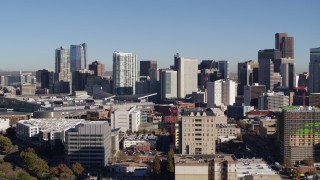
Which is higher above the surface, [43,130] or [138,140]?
[43,130]

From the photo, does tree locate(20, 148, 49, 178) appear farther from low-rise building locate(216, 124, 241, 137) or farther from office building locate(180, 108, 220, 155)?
low-rise building locate(216, 124, 241, 137)

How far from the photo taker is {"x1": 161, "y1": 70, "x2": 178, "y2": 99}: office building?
3825cm

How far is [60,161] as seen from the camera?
17.6 metres

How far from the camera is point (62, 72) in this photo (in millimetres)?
48719

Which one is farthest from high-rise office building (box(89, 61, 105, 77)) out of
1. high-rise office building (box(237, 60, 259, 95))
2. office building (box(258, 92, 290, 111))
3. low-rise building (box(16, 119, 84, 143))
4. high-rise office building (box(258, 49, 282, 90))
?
low-rise building (box(16, 119, 84, 143))

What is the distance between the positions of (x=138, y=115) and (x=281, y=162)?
31.6 feet

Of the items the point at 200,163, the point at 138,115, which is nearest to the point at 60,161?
the point at 200,163

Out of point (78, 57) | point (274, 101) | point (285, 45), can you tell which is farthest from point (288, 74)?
point (78, 57)

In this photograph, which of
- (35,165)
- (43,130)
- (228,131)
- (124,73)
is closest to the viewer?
(35,165)

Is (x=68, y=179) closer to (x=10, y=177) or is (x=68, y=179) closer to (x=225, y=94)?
(x=10, y=177)

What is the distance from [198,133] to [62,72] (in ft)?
112

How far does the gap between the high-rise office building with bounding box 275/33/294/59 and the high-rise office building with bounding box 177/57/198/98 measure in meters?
10.2

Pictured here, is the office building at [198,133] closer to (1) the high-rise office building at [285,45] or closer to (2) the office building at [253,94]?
(2) the office building at [253,94]

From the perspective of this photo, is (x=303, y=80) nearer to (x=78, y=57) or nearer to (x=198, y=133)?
(x=198, y=133)
